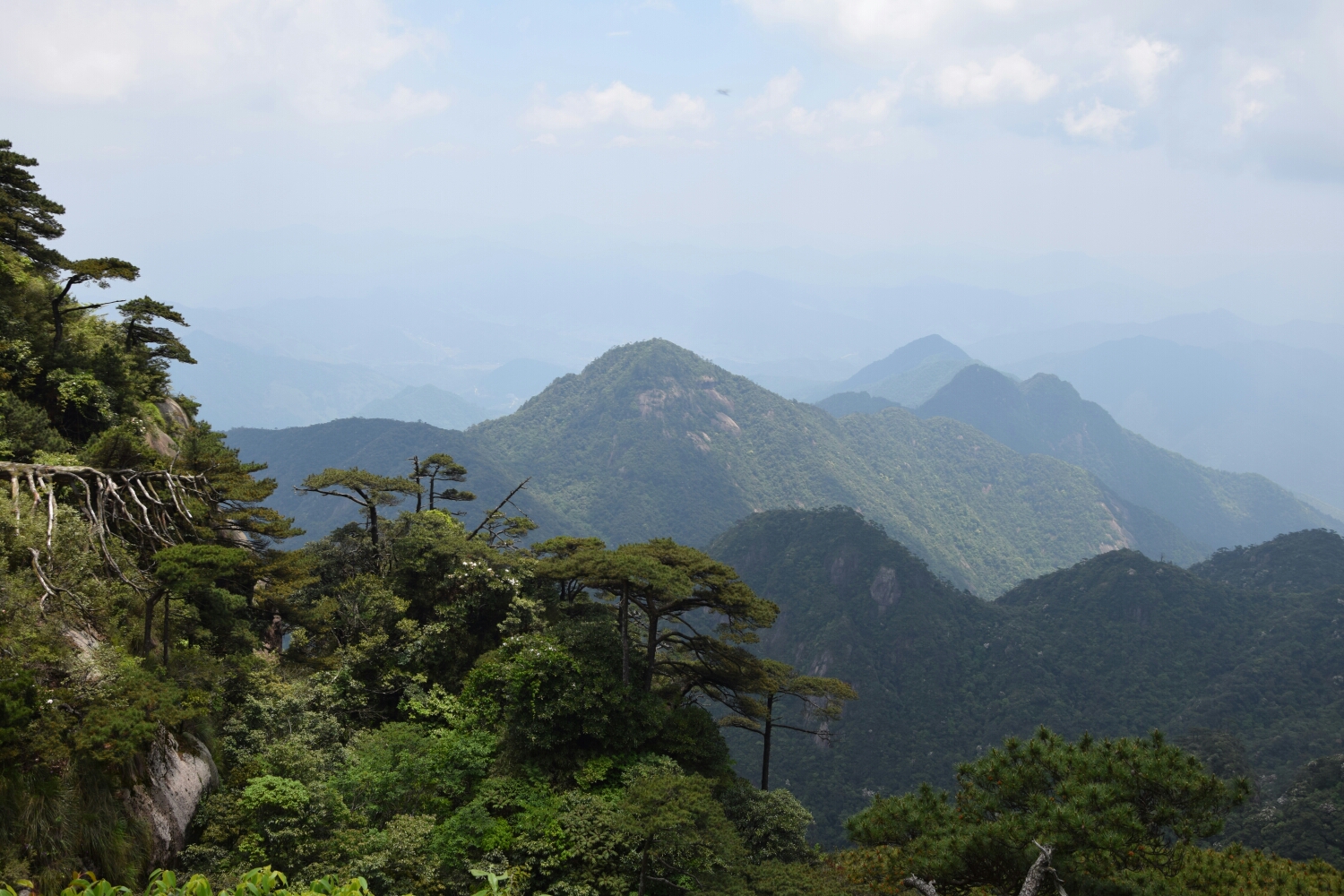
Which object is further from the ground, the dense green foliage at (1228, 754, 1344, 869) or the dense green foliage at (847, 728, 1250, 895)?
the dense green foliage at (847, 728, 1250, 895)

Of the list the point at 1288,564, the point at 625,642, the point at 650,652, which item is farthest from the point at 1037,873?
the point at 1288,564

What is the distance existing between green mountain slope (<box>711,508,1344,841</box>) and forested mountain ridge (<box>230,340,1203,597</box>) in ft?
147

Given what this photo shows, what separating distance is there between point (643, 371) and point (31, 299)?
158 meters

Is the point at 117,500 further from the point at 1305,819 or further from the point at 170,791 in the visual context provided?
the point at 1305,819

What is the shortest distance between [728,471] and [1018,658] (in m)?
89.6

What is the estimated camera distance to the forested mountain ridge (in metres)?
153

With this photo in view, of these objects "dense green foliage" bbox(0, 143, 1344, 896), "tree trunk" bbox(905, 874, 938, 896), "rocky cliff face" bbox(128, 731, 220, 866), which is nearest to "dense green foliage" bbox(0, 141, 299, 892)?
"dense green foliage" bbox(0, 143, 1344, 896)

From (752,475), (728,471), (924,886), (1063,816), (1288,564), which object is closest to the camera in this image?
(1063,816)

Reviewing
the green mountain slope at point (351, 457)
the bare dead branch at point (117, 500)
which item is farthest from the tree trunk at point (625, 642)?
the green mountain slope at point (351, 457)

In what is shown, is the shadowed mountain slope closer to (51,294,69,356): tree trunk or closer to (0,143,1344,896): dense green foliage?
(0,143,1344,896): dense green foliage

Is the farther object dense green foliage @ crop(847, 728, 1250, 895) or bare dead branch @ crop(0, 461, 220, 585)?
bare dead branch @ crop(0, 461, 220, 585)

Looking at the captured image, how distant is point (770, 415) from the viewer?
180 metres

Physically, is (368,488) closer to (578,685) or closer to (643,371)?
(578,685)

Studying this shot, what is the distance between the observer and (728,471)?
16838 centimetres
